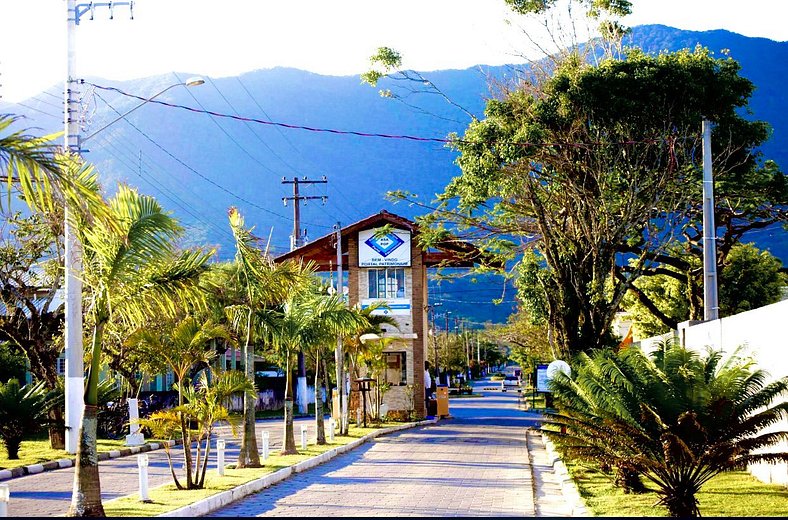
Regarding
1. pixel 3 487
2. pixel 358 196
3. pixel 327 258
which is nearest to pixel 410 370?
pixel 327 258

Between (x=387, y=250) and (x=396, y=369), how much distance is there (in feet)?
17.0

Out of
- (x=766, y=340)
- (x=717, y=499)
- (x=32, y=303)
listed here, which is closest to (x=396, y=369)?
(x=32, y=303)

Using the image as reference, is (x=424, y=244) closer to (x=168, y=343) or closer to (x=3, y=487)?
(x=168, y=343)

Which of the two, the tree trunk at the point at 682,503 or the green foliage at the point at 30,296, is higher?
the green foliage at the point at 30,296

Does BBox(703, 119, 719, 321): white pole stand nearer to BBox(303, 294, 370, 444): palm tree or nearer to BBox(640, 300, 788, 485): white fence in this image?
BBox(640, 300, 788, 485): white fence

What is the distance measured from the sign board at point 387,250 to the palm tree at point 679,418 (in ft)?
92.2

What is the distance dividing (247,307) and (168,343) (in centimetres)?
308

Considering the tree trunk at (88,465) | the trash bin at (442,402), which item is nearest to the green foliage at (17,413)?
the tree trunk at (88,465)

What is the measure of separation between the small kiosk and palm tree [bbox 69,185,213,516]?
2852 cm

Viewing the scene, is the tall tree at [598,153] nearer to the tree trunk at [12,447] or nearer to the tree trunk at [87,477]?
the tree trunk at [12,447]

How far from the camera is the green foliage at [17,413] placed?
76.2 feet

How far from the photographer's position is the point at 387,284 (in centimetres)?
4300

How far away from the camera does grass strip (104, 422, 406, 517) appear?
13734 mm

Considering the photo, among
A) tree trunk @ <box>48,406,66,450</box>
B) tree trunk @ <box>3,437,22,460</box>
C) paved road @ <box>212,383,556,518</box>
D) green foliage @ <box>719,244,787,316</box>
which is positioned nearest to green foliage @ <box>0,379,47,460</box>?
tree trunk @ <box>3,437,22,460</box>
